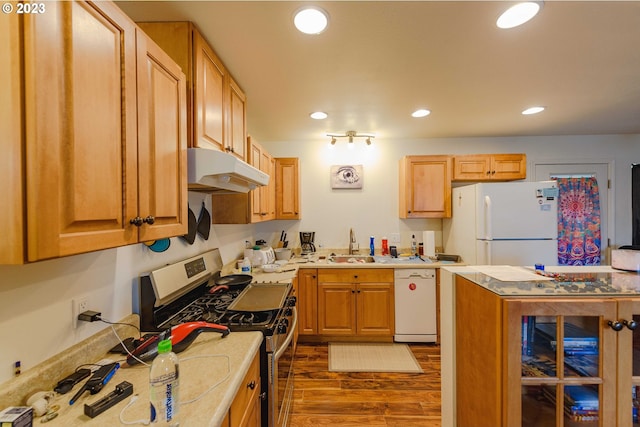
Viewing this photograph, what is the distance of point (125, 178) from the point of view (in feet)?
2.87

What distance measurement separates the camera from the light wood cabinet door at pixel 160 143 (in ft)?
3.14

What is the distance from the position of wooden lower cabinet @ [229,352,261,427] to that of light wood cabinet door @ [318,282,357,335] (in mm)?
1713

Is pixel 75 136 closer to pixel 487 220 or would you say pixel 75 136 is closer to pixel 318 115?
pixel 318 115

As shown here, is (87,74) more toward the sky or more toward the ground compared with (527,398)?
more toward the sky

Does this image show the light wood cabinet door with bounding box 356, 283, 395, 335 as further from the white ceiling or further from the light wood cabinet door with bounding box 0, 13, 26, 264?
the light wood cabinet door with bounding box 0, 13, 26, 264

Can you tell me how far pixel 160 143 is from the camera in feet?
3.46

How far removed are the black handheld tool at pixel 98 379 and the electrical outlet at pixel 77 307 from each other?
225 millimetres

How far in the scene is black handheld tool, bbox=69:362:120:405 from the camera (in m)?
0.86

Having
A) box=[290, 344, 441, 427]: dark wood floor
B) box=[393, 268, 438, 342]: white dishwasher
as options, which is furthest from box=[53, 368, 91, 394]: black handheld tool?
box=[393, 268, 438, 342]: white dishwasher

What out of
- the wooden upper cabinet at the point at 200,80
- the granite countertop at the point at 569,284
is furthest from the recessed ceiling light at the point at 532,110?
the wooden upper cabinet at the point at 200,80

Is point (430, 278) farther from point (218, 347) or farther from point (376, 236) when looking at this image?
point (218, 347)

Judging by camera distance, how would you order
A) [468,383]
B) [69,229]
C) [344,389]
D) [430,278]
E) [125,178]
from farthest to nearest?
[430,278], [344,389], [468,383], [125,178], [69,229]

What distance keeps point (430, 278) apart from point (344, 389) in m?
1.45

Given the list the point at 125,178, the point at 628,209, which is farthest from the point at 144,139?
the point at 628,209
